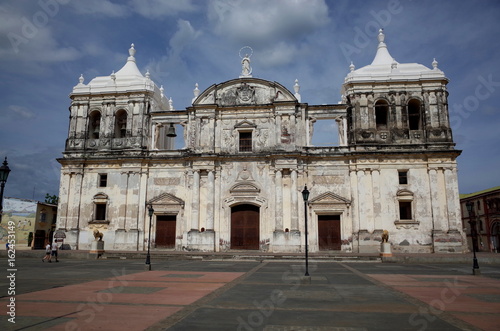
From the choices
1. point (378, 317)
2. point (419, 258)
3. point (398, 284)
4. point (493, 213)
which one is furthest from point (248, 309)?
point (493, 213)

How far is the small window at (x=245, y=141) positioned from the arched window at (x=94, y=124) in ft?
40.5

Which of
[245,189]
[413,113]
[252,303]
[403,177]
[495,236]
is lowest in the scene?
[252,303]

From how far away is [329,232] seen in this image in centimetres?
2848

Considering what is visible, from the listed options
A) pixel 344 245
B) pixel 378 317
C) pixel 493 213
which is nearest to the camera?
pixel 378 317

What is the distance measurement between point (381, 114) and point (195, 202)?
16580 mm

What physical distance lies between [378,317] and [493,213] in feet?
152

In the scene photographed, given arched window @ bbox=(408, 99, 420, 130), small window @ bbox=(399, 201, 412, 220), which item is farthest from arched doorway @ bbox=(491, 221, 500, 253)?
small window @ bbox=(399, 201, 412, 220)

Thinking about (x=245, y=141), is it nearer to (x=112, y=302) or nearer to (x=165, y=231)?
(x=165, y=231)

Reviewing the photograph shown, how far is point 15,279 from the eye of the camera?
1361cm

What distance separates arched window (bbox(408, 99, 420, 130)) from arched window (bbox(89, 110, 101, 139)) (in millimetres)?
25803

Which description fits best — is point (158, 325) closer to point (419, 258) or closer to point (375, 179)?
point (419, 258)

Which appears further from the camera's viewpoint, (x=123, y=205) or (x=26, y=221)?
(x=26, y=221)

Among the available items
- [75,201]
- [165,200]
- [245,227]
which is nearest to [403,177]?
[245,227]

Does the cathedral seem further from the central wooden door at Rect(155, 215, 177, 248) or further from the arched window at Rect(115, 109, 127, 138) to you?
the arched window at Rect(115, 109, 127, 138)
